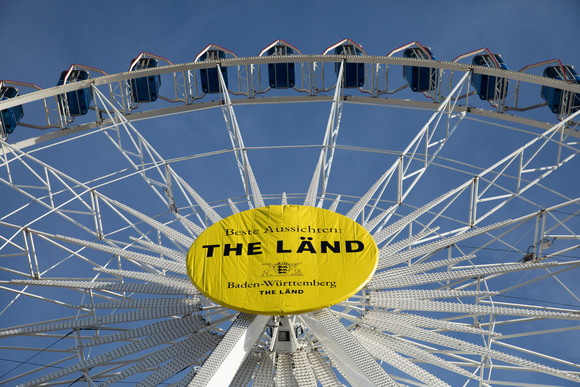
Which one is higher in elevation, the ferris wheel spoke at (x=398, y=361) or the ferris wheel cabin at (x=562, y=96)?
the ferris wheel cabin at (x=562, y=96)

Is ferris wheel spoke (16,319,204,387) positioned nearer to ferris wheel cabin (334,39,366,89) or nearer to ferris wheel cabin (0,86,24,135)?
ferris wheel cabin (0,86,24,135)

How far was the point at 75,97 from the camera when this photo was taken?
31.2 metres

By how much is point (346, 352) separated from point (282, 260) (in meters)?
3.68

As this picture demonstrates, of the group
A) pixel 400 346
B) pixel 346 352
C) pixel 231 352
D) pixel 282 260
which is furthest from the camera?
pixel 282 260

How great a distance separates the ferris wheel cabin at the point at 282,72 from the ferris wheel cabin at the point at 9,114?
11501 mm

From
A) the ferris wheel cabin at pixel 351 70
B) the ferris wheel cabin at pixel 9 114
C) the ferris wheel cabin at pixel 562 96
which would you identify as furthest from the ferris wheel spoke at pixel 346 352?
the ferris wheel cabin at pixel 9 114

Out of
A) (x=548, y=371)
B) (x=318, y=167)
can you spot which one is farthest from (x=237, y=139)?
(x=548, y=371)

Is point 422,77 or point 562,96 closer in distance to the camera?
point 562,96

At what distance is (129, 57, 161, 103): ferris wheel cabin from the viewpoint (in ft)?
105

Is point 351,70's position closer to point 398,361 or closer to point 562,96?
point 562,96

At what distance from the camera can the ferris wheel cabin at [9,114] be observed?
30.1 meters

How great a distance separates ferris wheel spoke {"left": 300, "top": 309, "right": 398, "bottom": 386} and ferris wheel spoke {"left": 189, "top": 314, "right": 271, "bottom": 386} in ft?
4.33

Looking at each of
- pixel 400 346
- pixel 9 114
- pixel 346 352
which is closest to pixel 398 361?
pixel 400 346

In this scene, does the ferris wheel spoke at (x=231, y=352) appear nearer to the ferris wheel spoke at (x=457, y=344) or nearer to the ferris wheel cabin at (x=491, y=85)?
the ferris wheel spoke at (x=457, y=344)
